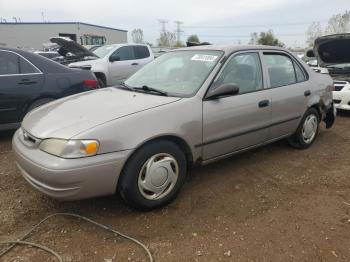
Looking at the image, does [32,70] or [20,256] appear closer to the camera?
[20,256]

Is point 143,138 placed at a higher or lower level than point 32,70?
lower

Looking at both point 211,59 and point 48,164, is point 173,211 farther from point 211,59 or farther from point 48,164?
point 211,59

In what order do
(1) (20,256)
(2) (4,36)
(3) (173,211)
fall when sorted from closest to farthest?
(1) (20,256), (3) (173,211), (2) (4,36)

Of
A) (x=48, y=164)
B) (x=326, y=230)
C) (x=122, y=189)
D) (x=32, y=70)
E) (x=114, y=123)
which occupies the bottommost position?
(x=326, y=230)

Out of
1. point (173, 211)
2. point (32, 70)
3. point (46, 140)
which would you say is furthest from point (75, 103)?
point (32, 70)

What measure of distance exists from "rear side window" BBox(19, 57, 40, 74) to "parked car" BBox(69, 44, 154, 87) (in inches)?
156

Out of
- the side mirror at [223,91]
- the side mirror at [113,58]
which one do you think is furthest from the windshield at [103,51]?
the side mirror at [223,91]

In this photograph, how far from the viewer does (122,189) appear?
10.5ft

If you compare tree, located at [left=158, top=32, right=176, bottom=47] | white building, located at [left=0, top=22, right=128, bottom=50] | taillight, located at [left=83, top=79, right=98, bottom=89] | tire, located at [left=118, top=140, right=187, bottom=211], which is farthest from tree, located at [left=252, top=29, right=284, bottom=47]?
tire, located at [left=118, top=140, right=187, bottom=211]

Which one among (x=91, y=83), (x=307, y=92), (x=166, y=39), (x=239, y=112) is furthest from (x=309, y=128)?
(x=166, y=39)

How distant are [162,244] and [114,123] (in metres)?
1.10

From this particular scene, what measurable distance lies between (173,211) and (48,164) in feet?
4.12

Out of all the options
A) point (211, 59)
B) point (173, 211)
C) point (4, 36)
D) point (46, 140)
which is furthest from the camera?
point (4, 36)

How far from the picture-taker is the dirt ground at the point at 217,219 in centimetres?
286
